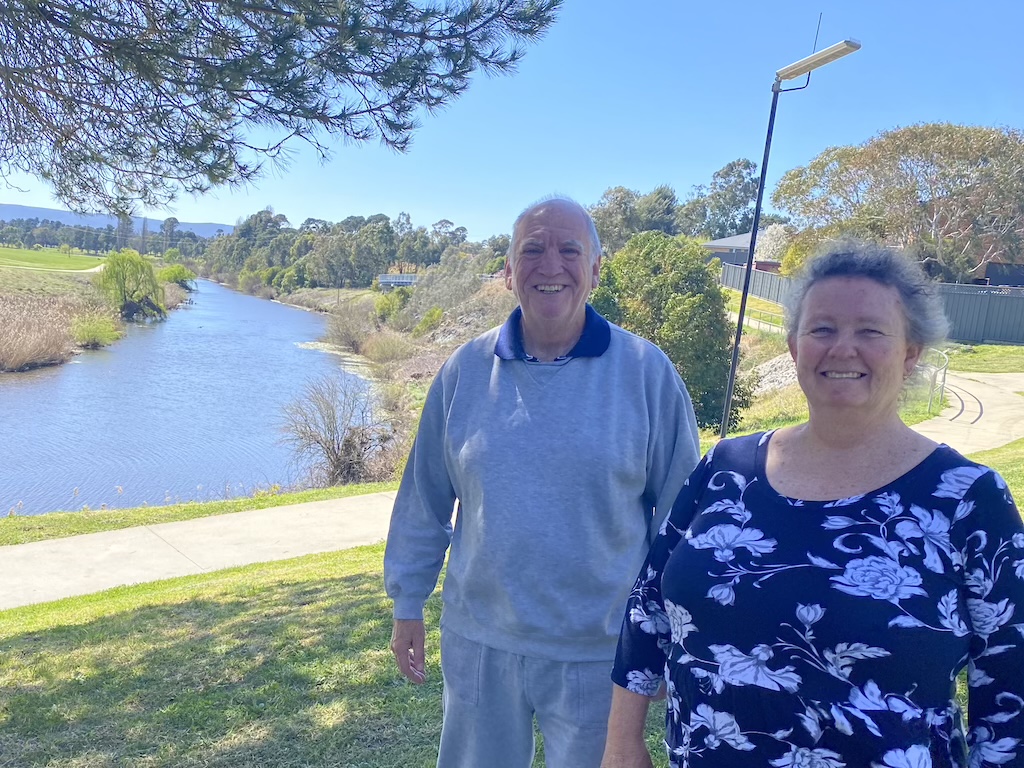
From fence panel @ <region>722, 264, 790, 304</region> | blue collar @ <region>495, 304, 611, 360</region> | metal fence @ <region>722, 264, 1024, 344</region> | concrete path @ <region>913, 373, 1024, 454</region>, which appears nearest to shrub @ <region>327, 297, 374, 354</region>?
fence panel @ <region>722, 264, 790, 304</region>

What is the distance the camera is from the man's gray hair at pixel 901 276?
142cm

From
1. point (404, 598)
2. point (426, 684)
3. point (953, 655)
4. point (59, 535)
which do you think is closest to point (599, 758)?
point (404, 598)

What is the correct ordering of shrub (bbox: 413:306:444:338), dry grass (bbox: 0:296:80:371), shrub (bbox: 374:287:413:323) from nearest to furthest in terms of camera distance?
dry grass (bbox: 0:296:80:371) → shrub (bbox: 413:306:444:338) → shrub (bbox: 374:287:413:323)

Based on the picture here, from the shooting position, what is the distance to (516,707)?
1.81 m

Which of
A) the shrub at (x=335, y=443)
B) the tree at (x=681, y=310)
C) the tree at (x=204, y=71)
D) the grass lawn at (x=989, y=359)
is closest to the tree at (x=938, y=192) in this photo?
the grass lawn at (x=989, y=359)

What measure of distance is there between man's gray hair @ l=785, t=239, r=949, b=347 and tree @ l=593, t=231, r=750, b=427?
16141 mm

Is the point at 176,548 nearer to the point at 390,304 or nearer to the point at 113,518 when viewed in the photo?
the point at 113,518

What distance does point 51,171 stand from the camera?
4.84 metres

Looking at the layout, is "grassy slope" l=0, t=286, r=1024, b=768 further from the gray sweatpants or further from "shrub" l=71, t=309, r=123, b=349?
"shrub" l=71, t=309, r=123, b=349

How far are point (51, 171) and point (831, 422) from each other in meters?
5.05

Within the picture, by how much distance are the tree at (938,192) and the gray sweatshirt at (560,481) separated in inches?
1056

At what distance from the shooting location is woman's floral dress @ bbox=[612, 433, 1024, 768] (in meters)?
1.21

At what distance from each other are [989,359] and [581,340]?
22.6m

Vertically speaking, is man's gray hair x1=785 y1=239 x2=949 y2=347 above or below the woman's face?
above
